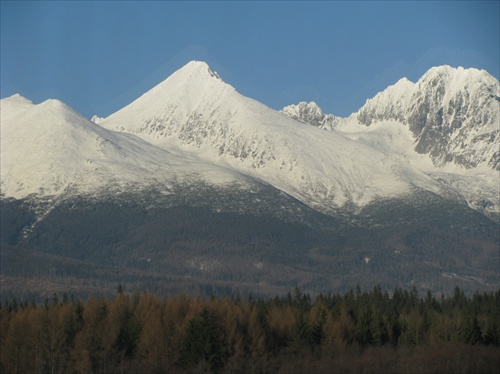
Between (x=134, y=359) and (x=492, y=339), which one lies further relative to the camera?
(x=492, y=339)

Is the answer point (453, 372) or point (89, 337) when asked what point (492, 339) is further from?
point (89, 337)

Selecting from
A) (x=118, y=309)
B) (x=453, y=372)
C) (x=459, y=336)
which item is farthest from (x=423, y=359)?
(x=118, y=309)

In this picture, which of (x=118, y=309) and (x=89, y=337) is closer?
(x=89, y=337)

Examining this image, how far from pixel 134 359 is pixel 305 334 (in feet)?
90.9

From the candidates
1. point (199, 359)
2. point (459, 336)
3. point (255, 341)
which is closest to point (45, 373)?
point (199, 359)

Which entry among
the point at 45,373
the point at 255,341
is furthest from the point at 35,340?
the point at 255,341

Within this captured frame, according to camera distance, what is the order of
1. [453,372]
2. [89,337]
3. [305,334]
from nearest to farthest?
[453,372]
[89,337]
[305,334]

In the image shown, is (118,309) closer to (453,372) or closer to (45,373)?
(45,373)

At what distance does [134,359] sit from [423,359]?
40.8 meters

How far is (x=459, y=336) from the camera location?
633 feet

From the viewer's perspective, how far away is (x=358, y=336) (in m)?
200

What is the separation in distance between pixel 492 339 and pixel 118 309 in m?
58.0

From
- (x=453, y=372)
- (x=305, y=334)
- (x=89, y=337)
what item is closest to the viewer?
(x=453, y=372)

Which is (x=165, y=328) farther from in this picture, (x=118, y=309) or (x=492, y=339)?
(x=492, y=339)
